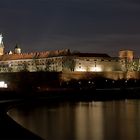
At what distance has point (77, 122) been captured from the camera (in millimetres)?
36125

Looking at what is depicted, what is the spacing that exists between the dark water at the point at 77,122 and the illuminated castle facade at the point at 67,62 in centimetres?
6413

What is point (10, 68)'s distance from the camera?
413ft

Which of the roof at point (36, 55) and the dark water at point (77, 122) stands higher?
the roof at point (36, 55)

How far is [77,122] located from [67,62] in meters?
78.3

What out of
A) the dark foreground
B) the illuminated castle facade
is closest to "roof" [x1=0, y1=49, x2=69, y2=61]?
the illuminated castle facade

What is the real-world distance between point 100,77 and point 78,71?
17.6ft

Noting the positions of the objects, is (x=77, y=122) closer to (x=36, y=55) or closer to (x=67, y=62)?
(x=67, y=62)

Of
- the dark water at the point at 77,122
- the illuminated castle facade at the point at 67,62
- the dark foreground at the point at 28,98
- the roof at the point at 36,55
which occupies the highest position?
the roof at the point at 36,55

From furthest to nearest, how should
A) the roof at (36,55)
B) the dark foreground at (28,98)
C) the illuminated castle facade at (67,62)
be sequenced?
the roof at (36,55) < the illuminated castle facade at (67,62) < the dark foreground at (28,98)

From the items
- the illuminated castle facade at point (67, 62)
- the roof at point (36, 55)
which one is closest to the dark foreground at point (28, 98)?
the illuminated castle facade at point (67, 62)

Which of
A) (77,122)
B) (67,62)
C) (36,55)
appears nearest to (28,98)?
(77,122)

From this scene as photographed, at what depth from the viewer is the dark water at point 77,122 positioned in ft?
94.0

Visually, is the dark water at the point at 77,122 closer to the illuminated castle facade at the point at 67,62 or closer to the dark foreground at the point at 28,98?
the dark foreground at the point at 28,98

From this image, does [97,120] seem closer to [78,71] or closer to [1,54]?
[78,71]
